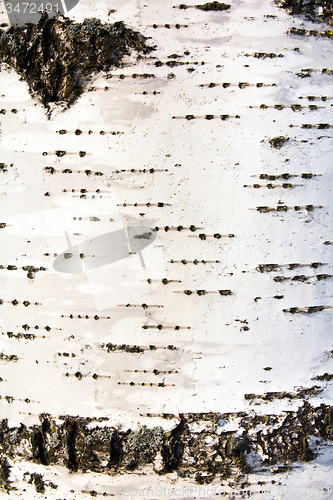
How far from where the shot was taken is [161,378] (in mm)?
1877

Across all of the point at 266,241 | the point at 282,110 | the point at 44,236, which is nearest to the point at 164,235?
the point at 266,241

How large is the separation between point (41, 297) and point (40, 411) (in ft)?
2.68

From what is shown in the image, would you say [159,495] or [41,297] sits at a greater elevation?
[41,297]

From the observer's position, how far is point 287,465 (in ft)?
6.23

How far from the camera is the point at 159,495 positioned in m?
1.94

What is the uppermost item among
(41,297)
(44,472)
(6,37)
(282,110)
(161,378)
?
(6,37)

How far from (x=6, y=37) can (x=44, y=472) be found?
Answer: 9.88ft

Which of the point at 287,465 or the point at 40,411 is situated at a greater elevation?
the point at 40,411


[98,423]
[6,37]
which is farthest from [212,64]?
[98,423]

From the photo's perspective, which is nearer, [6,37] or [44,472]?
[6,37]

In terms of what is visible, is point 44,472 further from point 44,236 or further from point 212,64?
point 212,64

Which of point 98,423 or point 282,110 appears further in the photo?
point 98,423

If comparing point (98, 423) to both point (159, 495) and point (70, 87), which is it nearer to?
point (159, 495)

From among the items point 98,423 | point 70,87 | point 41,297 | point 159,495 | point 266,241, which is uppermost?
point 70,87
